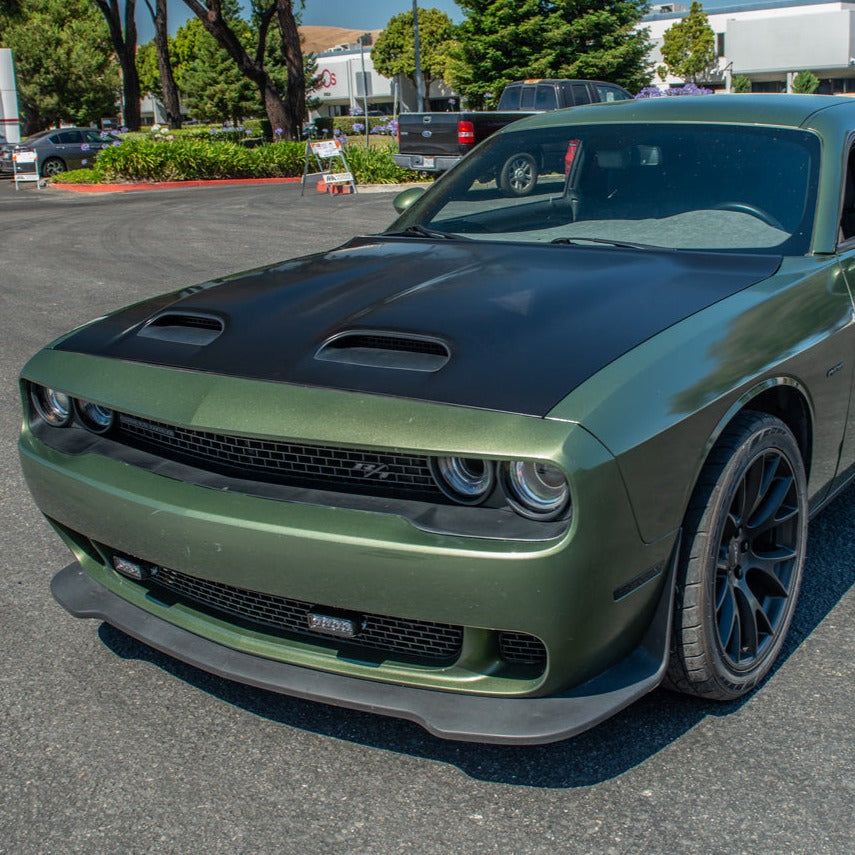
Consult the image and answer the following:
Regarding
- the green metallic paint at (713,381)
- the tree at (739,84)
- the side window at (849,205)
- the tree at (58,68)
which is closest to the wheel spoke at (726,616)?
the green metallic paint at (713,381)

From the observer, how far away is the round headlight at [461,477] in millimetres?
2430

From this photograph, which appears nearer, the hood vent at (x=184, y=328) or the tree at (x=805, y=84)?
the hood vent at (x=184, y=328)

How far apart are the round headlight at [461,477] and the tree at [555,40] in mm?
37890

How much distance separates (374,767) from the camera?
8.73 ft

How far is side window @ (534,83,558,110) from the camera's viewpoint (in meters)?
21.7

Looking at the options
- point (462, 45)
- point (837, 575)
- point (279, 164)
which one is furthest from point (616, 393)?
point (462, 45)

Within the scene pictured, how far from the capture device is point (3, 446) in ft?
17.9

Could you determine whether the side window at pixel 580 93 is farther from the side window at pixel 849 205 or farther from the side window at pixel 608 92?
the side window at pixel 849 205

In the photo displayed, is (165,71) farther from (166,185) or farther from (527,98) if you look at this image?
(527,98)

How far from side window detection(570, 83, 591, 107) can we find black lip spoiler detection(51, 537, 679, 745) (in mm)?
20637


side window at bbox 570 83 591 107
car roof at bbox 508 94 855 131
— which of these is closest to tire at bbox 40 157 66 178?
side window at bbox 570 83 591 107

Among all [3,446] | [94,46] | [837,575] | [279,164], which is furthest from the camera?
[94,46]

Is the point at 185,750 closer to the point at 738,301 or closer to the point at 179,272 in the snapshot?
the point at 738,301

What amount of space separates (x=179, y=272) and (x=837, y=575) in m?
8.63
